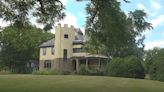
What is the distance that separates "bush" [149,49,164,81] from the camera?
138 ft

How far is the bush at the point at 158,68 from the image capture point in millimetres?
42062

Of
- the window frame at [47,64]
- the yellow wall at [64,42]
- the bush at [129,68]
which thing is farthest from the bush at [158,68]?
the window frame at [47,64]

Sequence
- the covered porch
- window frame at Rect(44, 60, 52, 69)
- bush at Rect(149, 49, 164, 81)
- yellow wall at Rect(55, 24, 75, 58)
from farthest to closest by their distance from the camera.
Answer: window frame at Rect(44, 60, 52, 69), yellow wall at Rect(55, 24, 75, 58), the covered porch, bush at Rect(149, 49, 164, 81)

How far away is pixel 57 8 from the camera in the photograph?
2534 cm

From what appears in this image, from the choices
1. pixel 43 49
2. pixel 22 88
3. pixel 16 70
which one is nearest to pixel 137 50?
pixel 43 49

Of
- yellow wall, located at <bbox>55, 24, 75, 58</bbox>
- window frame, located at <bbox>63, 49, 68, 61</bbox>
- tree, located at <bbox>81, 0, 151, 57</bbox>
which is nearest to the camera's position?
tree, located at <bbox>81, 0, 151, 57</bbox>

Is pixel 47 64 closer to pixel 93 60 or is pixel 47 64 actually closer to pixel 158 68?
pixel 93 60

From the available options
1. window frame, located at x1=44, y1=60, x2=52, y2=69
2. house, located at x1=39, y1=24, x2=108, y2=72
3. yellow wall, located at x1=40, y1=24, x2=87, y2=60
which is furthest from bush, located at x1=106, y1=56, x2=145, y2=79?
window frame, located at x1=44, y1=60, x2=52, y2=69

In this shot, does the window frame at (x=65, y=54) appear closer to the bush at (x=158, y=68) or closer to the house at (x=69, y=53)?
the house at (x=69, y=53)

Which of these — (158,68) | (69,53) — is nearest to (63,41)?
(69,53)

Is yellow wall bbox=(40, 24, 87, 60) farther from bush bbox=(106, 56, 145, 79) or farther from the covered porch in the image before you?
bush bbox=(106, 56, 145, 79)

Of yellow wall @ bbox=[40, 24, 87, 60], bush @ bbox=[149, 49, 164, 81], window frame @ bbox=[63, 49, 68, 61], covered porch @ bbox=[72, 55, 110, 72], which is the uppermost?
yellow wall @ bbox=[40, 24, 87, 60]

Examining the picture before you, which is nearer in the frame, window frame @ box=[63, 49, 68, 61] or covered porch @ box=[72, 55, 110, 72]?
covered porch @ box=[72, 55, 110, 72]

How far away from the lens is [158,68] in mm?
42625
